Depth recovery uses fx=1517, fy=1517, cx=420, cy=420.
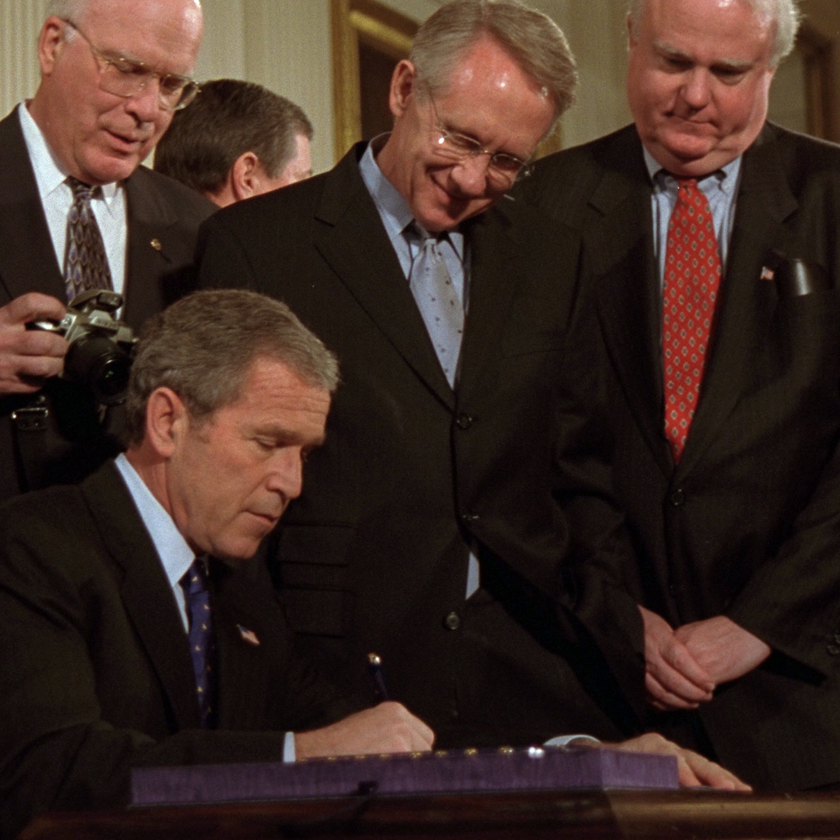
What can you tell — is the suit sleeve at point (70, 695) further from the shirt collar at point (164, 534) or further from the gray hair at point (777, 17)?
the gray hair at point (777, 17)

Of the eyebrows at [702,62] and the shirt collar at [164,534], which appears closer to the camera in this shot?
the shirt collar at [164,534]

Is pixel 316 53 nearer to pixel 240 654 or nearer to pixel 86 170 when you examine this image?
pixel 86 170

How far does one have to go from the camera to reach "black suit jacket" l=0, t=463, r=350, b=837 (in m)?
1.69

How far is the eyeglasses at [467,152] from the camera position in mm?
2482

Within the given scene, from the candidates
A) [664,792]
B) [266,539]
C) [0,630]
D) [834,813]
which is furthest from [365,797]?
[266,539]

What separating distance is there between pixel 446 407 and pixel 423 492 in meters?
0.14

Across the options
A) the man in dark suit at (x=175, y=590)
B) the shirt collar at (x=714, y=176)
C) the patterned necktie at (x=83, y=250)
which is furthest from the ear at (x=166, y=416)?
the shirt collar at (x=714, y=176)

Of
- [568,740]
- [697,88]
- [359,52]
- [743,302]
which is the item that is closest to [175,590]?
[568,740]

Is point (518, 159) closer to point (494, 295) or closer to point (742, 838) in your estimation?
point (494, 295)

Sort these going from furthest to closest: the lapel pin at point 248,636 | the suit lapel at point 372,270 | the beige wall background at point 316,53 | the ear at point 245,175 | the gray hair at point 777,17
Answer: the beige wall background at point 316,53, the ear at point 245,175, the gray hair at point 777,17, the suit lapel at point 372,270, the lapel pin at point 248,636

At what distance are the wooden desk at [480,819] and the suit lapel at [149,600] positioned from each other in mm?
718

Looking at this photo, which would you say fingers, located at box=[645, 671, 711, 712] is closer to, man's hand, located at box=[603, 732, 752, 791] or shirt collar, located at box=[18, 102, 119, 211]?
man's hand, located at box=[603, 732, 752, 791]

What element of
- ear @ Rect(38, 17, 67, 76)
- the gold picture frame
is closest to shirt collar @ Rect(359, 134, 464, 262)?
ear @ Rect(38, 17, 67, 76)

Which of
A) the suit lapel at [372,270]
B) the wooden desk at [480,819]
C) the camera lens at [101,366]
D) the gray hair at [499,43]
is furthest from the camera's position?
the gray hair at [499,43]
